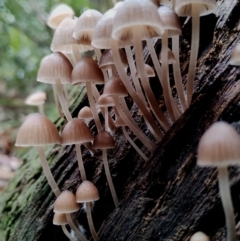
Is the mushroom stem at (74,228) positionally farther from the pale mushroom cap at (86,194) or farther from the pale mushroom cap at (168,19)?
the pale mushroom cap at (168,19)

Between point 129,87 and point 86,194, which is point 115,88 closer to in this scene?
point 129,87

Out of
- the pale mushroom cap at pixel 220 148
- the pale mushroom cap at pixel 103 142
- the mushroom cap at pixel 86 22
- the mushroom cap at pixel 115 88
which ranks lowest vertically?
the pale mushroom cap at pixel 220 148

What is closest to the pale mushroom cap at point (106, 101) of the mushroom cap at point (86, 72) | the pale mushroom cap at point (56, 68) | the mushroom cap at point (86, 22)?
the mushroom cap at point (86, 72)

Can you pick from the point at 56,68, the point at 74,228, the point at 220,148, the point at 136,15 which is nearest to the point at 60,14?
the point at 56,68

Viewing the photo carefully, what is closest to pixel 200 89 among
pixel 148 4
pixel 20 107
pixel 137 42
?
pixel 137 42

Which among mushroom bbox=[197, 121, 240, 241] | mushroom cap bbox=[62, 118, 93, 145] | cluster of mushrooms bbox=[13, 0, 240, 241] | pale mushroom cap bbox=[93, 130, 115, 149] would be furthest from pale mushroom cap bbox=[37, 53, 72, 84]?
mushroom bbox=[197, 121, 240, 241]

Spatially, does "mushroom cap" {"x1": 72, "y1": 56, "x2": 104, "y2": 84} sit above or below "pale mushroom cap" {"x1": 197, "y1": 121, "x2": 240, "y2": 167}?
above

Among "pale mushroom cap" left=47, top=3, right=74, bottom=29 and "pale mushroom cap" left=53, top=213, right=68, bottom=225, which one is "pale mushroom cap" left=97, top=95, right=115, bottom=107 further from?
"pale mushroom cap" left=47, top=3, right=74, bottom=29

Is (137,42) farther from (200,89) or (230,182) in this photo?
(230,182)
